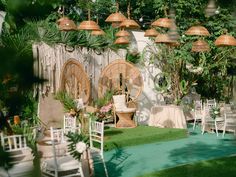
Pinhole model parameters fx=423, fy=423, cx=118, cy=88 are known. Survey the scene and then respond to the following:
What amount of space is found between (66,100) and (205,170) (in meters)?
3.88

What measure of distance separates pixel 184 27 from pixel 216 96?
3.02m

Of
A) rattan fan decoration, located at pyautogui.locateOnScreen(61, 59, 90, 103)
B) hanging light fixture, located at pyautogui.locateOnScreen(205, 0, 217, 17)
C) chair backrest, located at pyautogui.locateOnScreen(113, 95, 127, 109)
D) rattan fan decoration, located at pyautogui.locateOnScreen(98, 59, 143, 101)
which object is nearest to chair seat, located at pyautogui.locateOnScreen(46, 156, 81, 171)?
hanging light fixture, located at pyautogui.locateOnScreen(205, 0, 217, 17)

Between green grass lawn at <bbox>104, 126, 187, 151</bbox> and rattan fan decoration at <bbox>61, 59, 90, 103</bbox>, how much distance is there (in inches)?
42.5

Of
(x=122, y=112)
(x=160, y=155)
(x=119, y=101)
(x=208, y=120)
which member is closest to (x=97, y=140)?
(x=160, y=155)

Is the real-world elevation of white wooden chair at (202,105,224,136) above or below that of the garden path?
above

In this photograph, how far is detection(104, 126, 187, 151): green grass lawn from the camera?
8420mm

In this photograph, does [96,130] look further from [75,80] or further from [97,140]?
[75,80]

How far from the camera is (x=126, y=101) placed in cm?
1101

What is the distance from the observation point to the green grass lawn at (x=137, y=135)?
27.6 ft

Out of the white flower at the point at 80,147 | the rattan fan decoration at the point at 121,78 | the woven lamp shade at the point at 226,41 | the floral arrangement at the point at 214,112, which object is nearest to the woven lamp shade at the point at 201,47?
the woven lamp shade at the point at 226,41

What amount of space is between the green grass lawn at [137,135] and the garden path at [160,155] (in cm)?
13

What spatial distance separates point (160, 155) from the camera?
7.78 metres

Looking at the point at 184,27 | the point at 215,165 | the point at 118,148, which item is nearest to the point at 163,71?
the point at 184,27

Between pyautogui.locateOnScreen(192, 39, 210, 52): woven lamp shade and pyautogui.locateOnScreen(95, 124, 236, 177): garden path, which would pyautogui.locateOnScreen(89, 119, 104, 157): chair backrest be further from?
pyautogui.locateOnScreen(192, 39, 210, 52): woven lamp shade
